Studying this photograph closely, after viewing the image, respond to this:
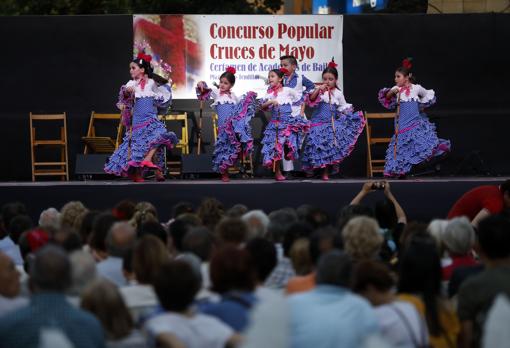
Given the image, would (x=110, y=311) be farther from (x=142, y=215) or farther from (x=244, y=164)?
(x=244, y=164)

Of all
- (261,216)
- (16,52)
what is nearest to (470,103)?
(16,52)

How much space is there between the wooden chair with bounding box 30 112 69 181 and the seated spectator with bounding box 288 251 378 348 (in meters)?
9.84

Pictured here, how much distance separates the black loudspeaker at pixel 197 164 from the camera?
41.1ft

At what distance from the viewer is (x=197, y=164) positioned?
496 inches

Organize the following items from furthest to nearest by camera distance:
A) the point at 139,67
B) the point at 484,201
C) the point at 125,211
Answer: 1. the point at 139,67
2. the point at 484,201
3. the point at 125,211

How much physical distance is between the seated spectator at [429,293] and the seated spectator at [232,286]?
574 mm

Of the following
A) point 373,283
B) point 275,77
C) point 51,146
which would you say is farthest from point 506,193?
point 51,146

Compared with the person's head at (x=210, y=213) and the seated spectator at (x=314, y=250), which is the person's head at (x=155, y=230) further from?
the seated spectator at (x=314, y=250)

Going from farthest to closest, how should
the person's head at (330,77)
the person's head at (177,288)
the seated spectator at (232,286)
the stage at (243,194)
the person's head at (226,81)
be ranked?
1. the person's head at (330,77)
2. the person's head at (226,81)
3. the stage at (243,194)
4. the seated spectator at (232,286)
5. the person's head at (177,288)

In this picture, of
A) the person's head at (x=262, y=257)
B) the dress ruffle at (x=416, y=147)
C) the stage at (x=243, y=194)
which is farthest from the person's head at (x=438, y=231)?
the dress ruffle at (x=416, y=147)

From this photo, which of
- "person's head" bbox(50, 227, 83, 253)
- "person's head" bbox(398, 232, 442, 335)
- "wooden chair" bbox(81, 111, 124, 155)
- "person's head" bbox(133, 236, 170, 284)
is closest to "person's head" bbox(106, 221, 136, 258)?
"person's head" bbox(50, 227, 83, 253)

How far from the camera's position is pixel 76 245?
4898mm

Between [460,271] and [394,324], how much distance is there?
0.92 meters

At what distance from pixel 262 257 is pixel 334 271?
72cm
